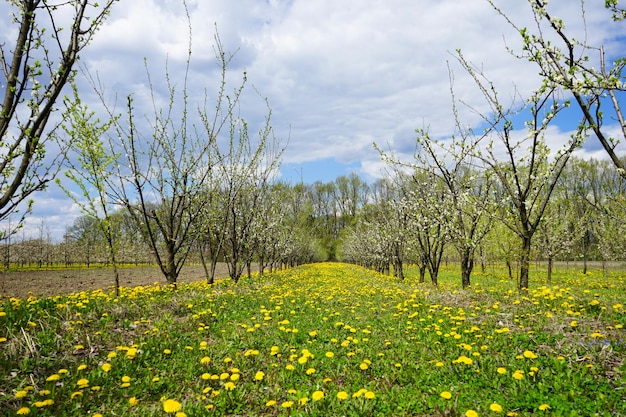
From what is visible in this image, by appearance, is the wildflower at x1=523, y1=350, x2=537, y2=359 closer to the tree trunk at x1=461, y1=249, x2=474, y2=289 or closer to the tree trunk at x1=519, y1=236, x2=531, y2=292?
the tree trunk at x1=519, y1=236, x2=531, y2=292

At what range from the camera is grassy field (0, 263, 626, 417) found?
13.0ft

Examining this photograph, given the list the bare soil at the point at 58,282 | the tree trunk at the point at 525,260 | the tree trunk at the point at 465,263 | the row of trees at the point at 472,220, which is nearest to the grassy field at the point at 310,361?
the tree trunk at the point at 525,260

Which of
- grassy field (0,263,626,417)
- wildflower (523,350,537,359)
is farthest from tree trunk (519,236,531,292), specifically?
wildflower (523,350,537,359)

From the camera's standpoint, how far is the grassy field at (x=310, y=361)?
395 cm

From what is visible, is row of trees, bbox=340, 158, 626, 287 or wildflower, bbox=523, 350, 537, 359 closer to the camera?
wildflower, bbox=523, 350, 537, 359

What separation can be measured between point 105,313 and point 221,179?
8.02 meters

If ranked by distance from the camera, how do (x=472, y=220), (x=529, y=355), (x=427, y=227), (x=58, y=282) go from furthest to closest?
(x=58, y=282)
(x=427, y=227)
(x=472, y=220)
(x=529, y=355)

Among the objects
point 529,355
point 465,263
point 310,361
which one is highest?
point 465,263

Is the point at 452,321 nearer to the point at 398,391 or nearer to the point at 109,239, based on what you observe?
the point at 398,391

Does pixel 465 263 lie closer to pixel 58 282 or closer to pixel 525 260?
pixel 525 260

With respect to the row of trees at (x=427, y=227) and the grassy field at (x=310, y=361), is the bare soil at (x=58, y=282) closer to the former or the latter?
the row of trees at (x=427, y=227)

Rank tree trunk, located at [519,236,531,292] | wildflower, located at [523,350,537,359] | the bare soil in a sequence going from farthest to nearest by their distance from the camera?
the bare soil
tree trunk, located at [519,236,531,292]
wildflower, located at [523,350,537,359]

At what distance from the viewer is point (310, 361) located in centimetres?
540

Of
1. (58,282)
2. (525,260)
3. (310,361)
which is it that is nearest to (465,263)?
(525,260)
